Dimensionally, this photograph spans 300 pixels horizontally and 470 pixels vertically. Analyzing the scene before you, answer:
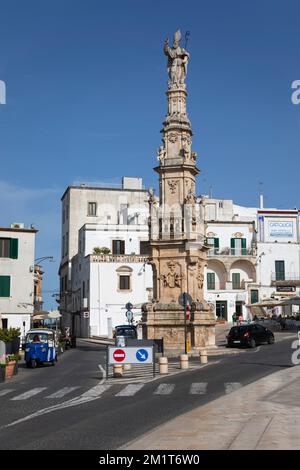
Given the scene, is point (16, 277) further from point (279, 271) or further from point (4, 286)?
point (279, 271)

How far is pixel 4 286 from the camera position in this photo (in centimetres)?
4988

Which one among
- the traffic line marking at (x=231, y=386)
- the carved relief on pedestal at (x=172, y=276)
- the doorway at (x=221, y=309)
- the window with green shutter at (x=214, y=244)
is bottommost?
the traffic line marking at (x=231, y=386)

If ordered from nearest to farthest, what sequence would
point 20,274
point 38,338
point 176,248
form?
point 38,338
point 176,248
point 20,274

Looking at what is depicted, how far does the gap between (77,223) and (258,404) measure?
62.9m

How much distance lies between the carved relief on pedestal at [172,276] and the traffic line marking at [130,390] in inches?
604

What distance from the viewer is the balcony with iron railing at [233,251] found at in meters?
66.8

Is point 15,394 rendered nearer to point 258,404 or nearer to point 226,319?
point 258,404

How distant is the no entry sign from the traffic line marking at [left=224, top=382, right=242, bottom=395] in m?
4.21

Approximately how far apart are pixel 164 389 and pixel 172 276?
16956 millimetres

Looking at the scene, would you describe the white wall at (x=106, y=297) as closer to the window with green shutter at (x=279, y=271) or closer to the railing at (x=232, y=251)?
the railing at (x=232, y=251)

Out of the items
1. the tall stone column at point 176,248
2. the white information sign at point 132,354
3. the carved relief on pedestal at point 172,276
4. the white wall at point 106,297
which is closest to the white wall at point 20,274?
the white wall at point 106,297

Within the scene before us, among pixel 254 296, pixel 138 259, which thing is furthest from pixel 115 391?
pixel 254 296

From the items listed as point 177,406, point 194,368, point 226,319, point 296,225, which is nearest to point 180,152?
point 194,368

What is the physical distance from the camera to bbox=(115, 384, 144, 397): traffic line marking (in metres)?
17.0
